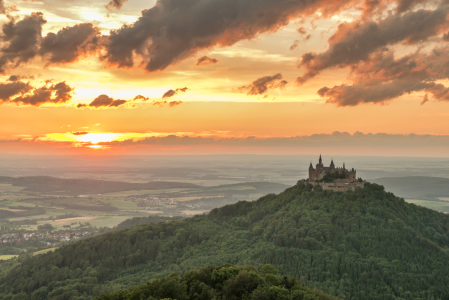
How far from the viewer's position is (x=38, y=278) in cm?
11731

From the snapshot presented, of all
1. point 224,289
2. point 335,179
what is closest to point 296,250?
point 335,179

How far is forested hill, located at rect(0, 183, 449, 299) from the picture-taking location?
87.4 metres

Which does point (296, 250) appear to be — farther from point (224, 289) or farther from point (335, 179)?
point (224, 289)

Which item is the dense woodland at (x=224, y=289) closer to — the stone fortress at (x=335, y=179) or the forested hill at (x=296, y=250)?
the forested hill at (x=296, y=250)

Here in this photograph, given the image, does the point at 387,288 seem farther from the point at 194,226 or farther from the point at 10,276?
the point at 10,276

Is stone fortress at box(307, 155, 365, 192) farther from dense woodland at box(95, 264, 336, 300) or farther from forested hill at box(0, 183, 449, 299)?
dense woodland at box(95, 264, 336, 300)

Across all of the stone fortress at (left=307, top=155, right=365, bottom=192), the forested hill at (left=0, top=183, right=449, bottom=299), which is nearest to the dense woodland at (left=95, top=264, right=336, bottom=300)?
the forested hill at (left=0, top=183, right=449, bottom=299)

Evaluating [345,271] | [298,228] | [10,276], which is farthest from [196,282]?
[10,276]

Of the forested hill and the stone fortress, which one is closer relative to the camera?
the forested hill

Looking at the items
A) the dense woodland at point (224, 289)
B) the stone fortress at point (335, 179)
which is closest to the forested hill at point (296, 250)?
the stone fortress at point (335, 179)

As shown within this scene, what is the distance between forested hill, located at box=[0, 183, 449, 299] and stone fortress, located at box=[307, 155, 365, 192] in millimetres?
3325

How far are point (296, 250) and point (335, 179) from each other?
36325 millimetres

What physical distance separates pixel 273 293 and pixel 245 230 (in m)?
73.8

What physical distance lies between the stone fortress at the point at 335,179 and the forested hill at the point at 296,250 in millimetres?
3325
